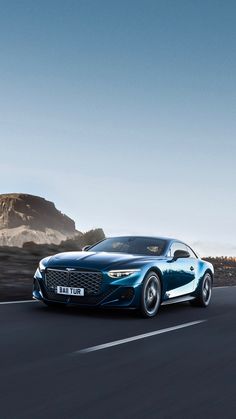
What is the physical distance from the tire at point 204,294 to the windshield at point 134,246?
57.6 inches

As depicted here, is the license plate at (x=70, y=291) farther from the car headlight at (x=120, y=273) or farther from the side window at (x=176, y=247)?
the side window at (x=176, y=247)

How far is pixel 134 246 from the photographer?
40.3 ft

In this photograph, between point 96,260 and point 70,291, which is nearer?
point 70,291

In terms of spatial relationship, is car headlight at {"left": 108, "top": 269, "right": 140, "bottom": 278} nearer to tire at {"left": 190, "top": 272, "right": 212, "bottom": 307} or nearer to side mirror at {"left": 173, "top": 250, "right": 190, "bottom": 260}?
side mirror at {"left": 173, "top": 250, "right": 190, "bottom": 260}

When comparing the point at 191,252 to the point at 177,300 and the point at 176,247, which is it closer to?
the point at 176,247

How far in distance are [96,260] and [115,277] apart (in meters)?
0.48

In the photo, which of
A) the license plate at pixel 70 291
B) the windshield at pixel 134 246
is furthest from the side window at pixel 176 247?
the license plate at pixel 70 291

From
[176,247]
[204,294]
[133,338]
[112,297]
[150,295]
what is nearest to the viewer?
[133,338]

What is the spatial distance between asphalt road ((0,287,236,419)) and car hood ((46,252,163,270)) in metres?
0.78

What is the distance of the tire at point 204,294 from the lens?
1330 centimetres

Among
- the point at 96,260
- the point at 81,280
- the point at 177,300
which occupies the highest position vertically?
the point at 96,260

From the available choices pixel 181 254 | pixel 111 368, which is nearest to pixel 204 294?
pixel 181 254

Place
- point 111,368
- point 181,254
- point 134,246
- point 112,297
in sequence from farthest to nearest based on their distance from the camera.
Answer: point 181,254, point 134,246, point 112,297, point 111,368

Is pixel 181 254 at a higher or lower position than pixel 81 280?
higher
